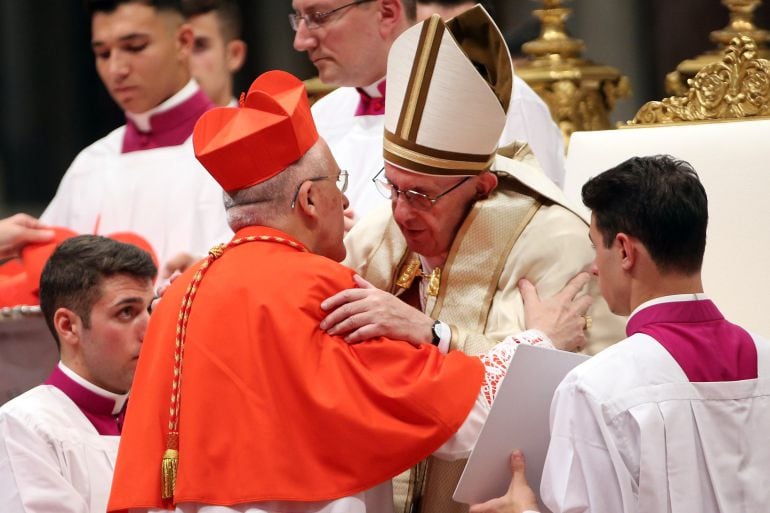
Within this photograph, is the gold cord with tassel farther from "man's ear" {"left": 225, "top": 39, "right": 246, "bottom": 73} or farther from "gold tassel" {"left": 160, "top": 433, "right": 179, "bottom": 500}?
"man's ear" {"left": 225, "top": 39, "right": 246, "bottom": 73}

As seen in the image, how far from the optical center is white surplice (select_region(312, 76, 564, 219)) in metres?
4.43

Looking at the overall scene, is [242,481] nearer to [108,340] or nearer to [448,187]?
[448,187]

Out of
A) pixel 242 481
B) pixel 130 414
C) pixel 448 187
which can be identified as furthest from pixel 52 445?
pixel 448 187

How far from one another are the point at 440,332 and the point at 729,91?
1.30m

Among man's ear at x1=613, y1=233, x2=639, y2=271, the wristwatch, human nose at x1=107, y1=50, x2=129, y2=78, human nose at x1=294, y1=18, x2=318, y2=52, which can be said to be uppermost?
human nose at x1=294, y1=18, x2=318, y2=52

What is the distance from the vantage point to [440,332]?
290 cm

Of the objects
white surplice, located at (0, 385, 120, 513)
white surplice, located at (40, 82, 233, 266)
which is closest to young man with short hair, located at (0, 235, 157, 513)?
white surplice, located at (0, 385, 120, 513)

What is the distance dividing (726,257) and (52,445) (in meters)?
1.72

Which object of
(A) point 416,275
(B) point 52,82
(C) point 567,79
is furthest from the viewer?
(B) point 52,82

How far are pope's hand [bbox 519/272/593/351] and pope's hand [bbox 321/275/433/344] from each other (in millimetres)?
358

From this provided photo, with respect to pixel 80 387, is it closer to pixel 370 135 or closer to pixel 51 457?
pixel 51 457

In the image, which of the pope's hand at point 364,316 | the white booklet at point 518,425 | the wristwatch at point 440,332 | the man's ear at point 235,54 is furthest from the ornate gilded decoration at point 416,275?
the man's ear at point 235,54

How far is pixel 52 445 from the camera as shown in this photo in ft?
11.1

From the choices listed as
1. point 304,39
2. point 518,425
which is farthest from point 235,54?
point 518,425
